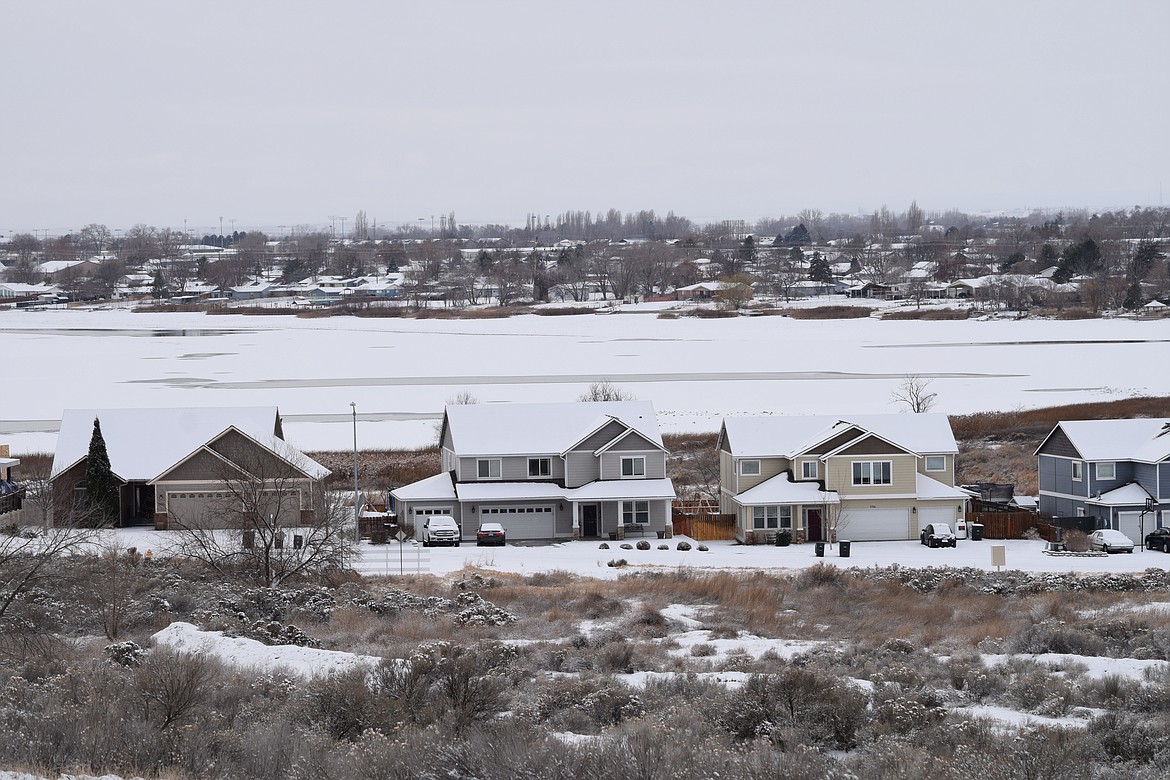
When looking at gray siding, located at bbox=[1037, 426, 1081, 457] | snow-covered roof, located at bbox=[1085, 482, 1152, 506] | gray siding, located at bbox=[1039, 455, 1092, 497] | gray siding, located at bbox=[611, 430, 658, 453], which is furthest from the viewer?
gray siding, located at bbox=[611, 430, 658, 453]

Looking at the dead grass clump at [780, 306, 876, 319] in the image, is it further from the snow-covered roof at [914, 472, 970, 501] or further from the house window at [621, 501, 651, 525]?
the house window at [621, 501, 651, 525]

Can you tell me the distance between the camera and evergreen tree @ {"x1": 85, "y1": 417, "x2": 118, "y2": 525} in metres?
36.8

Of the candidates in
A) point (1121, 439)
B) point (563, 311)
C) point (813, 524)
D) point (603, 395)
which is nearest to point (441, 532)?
point (813, 524)

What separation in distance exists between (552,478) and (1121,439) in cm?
1653

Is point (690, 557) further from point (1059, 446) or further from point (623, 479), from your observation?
point (1059, 446)

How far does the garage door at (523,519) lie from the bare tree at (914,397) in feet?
73.7

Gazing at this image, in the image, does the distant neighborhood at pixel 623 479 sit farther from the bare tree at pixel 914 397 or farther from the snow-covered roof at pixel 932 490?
the bare tree at pixel 914 397

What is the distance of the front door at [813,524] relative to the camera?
37.2 metres

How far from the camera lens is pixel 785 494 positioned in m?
37.2

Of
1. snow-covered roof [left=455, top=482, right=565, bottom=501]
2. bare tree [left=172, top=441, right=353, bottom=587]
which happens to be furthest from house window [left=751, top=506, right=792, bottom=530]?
bare tree [left=172, top=441, right=353, bottom=587]

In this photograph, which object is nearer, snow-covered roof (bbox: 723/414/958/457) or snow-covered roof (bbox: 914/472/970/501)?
snow-covered roof (bbox: 914/472/970/501)

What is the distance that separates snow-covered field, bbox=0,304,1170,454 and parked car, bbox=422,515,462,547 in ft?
45.1

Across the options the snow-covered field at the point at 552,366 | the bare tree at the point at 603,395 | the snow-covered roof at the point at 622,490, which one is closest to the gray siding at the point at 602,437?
the snow-covered roof at the point at 622,490

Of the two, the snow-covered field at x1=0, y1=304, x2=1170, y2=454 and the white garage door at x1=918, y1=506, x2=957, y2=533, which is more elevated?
the snow-covered field at x1=0, y1=304, x2=1170, y2=454
